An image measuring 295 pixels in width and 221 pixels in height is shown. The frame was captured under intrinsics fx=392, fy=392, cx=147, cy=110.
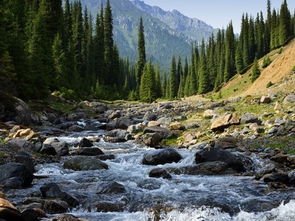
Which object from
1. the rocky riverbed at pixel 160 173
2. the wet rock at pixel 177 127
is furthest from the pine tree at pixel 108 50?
the wet rock at pixel 177 127

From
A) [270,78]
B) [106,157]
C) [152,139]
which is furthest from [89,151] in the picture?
[270,78]

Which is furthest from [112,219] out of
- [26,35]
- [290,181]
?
[26,35]

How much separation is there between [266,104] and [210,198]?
22.9 metres

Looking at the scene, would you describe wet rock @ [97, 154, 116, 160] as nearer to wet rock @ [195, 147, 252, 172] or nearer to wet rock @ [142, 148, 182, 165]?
wet rock @ [142, 148, 182, 165]

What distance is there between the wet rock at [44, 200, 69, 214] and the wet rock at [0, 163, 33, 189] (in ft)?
11.1

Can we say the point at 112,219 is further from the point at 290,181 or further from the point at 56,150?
the point at 56,150

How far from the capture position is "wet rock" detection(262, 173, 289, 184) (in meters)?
16.8

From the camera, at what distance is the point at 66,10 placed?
108438 mm

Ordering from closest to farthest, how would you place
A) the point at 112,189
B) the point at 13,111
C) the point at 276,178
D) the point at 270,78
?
the point at 112,189 → the point at 276,178 → the point at 13,111 → the point at 270,78

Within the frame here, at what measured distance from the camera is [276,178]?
17.1 metres

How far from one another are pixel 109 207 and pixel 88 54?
9662 cm

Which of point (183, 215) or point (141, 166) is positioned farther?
point (141, 166)

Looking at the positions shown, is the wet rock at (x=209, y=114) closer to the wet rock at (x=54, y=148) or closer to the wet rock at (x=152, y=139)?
the wet rock at (x=152, y=139)

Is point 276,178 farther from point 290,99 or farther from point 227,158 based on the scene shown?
point 290,99
